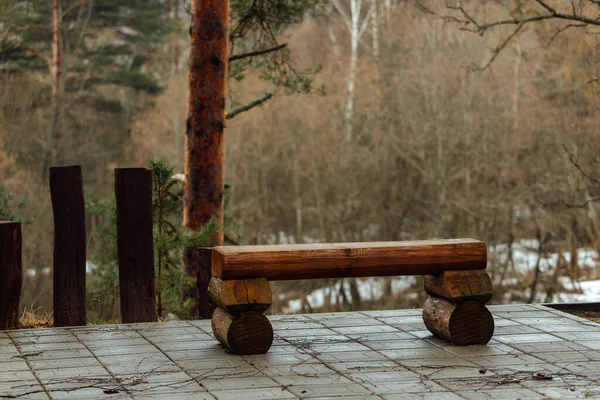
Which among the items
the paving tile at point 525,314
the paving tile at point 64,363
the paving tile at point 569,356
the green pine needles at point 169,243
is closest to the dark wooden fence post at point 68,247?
the green pine needles at point 169,243

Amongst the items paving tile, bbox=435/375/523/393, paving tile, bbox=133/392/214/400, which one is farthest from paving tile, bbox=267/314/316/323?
paving tile, bbox=133/392/214/400

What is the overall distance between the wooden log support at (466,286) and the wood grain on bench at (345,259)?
58 mm

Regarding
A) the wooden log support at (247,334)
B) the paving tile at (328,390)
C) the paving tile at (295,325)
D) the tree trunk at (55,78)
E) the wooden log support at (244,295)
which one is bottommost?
the paving tile at (328,390)

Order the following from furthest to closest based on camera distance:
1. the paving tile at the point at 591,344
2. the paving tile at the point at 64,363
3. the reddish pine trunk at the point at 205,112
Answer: the reddish pine trunk at the point at 205,112
the paving tile at the point at 591,344
the paving tile at the point at 64,363

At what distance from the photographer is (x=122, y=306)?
8.12 metres

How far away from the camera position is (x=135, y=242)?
8000mm

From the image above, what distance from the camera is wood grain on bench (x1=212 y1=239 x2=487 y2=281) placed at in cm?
655

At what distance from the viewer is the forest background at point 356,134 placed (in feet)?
86.3

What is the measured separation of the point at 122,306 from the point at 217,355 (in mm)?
1844

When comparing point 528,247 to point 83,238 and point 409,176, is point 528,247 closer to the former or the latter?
point 409,176

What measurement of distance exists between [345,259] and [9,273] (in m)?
2.61

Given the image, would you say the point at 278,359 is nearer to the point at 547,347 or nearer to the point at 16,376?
the point at 16,376

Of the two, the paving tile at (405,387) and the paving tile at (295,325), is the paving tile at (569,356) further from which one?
the paving tile at (295,325)

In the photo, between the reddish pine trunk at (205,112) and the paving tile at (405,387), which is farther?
the reddish pine trunk at (205,112)
